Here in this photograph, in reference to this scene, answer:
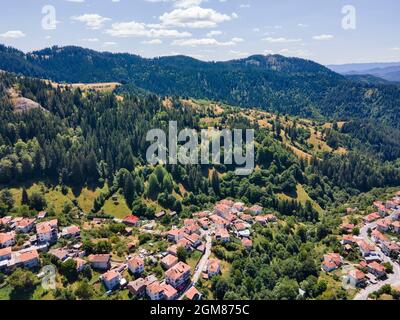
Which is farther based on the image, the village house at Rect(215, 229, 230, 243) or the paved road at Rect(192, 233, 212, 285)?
the village house at Rect(215, 229, 230, 243)

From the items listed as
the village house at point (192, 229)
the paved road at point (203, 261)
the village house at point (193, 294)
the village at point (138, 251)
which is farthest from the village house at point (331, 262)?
the village house at point (193, 294)

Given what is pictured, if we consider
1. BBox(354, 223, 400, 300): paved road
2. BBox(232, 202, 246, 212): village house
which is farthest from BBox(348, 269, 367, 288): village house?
BBox(232, 202, 246, 212): village house

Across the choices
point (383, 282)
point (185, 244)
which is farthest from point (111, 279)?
point (383, 282)

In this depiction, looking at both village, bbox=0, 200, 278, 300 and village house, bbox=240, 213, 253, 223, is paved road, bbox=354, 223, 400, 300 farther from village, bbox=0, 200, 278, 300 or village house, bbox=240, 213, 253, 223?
village house, bbox=240, 213, 253, 223

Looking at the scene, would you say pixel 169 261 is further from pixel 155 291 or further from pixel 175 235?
pixel 175 235

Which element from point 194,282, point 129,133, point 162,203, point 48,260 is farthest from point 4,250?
point 129,133

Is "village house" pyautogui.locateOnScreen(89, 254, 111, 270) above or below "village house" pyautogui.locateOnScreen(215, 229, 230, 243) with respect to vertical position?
above

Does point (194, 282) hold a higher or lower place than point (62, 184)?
lower

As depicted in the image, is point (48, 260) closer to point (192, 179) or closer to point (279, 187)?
point (192, 179)
